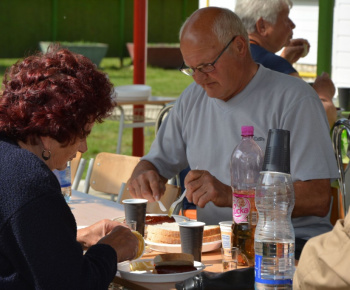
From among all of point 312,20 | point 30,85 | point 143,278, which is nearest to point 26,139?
point 30,85

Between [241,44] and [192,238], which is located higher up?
[241,44]

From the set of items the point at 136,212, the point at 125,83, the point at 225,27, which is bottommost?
the point at 125,83

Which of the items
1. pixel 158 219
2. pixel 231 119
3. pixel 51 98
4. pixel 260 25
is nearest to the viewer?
pixel 51 98

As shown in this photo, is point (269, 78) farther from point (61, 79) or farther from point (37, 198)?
point (37, 198)

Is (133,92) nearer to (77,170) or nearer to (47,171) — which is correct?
(77,170)

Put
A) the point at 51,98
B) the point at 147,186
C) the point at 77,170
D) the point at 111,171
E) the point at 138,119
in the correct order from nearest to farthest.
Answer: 1. the point at 51,98
2. the point at 147,186
3. the point at 111,171
4. the point at 77,170
5. the point at 138,119

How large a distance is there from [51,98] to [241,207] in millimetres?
773

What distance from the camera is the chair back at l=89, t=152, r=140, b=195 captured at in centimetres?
414

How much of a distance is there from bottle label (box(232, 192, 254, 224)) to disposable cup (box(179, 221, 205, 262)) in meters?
0.13

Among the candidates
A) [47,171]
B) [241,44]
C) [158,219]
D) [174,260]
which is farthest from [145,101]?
[47,171]

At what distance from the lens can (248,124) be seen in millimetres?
3217

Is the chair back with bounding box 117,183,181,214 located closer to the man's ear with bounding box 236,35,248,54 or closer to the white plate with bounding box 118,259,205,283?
the man's ear with bounding box 236,35,248,54

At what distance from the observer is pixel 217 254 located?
8.54 ft

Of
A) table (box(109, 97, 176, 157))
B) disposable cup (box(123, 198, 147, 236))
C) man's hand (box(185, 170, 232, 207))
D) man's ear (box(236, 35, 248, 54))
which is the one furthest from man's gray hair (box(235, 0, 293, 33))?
table (box(109, 97, 176, 157))
